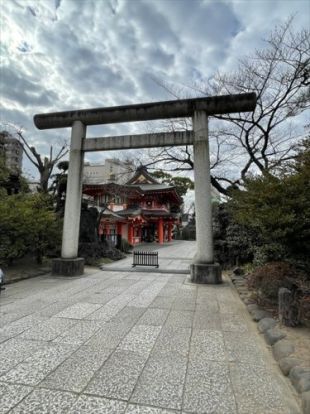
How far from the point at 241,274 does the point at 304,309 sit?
14.3 ft

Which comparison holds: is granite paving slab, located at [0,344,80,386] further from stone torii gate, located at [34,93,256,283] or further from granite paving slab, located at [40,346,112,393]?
stone torii gate, located at [34,93,256,283]

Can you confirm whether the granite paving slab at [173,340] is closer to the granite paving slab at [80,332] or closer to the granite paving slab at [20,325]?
the granite paving slab at [80,332]

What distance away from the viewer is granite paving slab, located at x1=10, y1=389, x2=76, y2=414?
208cm

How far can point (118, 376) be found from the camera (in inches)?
103

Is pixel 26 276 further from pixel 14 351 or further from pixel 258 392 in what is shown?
pixel 258 392

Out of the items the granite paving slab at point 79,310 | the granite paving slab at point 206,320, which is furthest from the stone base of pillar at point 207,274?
the granite paving slab at point 79,310

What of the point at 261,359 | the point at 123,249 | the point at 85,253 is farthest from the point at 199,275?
the point at 123,249

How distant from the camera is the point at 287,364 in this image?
275 centimetres

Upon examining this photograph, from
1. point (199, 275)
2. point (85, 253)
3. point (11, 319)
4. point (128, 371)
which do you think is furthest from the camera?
point (85, 253)

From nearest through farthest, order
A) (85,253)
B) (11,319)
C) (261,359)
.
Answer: (261,359)
(11,319)
(85,253)

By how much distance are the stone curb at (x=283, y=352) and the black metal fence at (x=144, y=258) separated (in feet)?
22.1

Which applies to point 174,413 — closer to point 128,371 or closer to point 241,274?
point 128,371

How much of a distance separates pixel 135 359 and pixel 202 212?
16.8 feet

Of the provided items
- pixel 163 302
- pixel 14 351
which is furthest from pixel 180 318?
pixel 14 351
